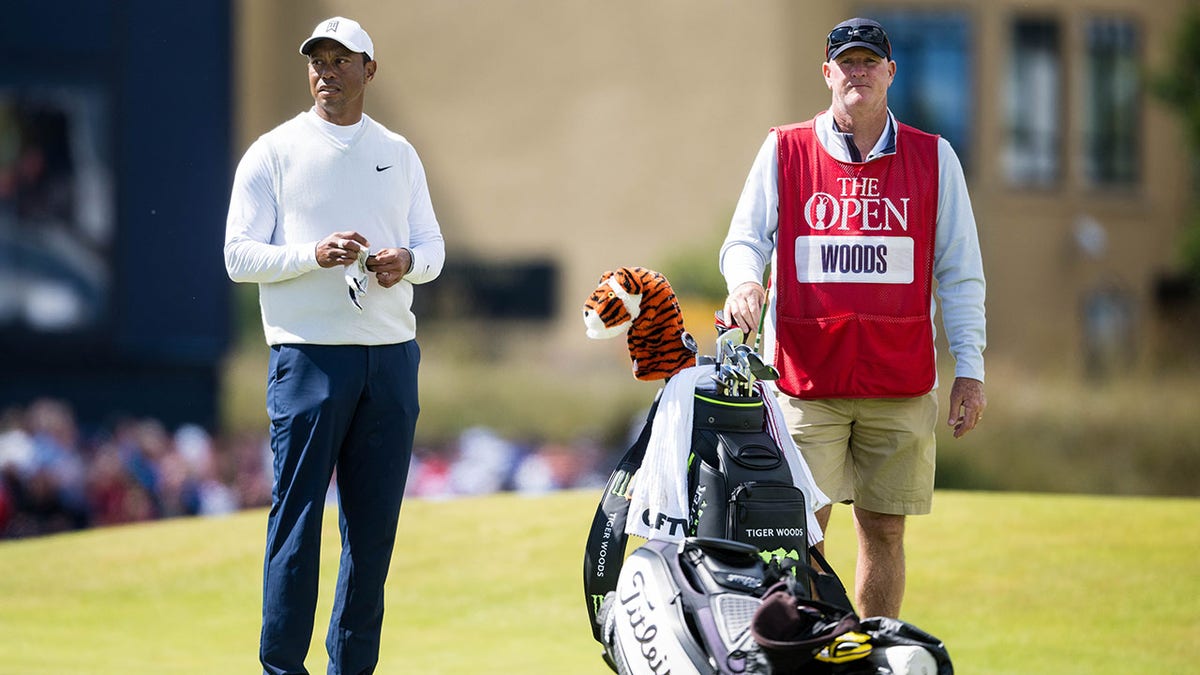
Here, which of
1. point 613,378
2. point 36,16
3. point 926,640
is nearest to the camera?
point 926,640

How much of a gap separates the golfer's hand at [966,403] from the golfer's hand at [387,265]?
64.4 inches

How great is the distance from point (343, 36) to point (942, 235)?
5.94 ft

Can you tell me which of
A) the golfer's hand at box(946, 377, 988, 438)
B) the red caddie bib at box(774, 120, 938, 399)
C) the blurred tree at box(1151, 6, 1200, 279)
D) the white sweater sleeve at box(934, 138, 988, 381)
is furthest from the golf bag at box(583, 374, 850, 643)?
the blurred tree at box(1151, 6, 1200, 279)

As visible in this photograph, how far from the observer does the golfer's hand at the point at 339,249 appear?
4.29 metres

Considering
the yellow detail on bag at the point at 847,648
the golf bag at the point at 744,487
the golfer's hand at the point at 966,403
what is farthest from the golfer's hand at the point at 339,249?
the golfer's hand at the point at 966,403

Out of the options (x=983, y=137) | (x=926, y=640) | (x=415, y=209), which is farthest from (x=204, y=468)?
(x=983, y=137)

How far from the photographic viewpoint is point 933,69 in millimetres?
23125

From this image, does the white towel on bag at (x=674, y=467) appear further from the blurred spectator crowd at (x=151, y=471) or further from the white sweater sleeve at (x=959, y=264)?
the blurred spectator crowd at (x=151, y=471)

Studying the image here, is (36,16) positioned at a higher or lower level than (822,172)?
higher

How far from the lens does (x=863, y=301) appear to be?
4625 millimetres

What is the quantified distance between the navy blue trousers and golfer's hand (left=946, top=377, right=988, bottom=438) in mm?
1572

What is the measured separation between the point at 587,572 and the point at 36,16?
13298 millimetres

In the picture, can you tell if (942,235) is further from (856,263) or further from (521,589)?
(521,589)

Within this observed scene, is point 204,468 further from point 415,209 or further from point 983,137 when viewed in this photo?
point 983,137
